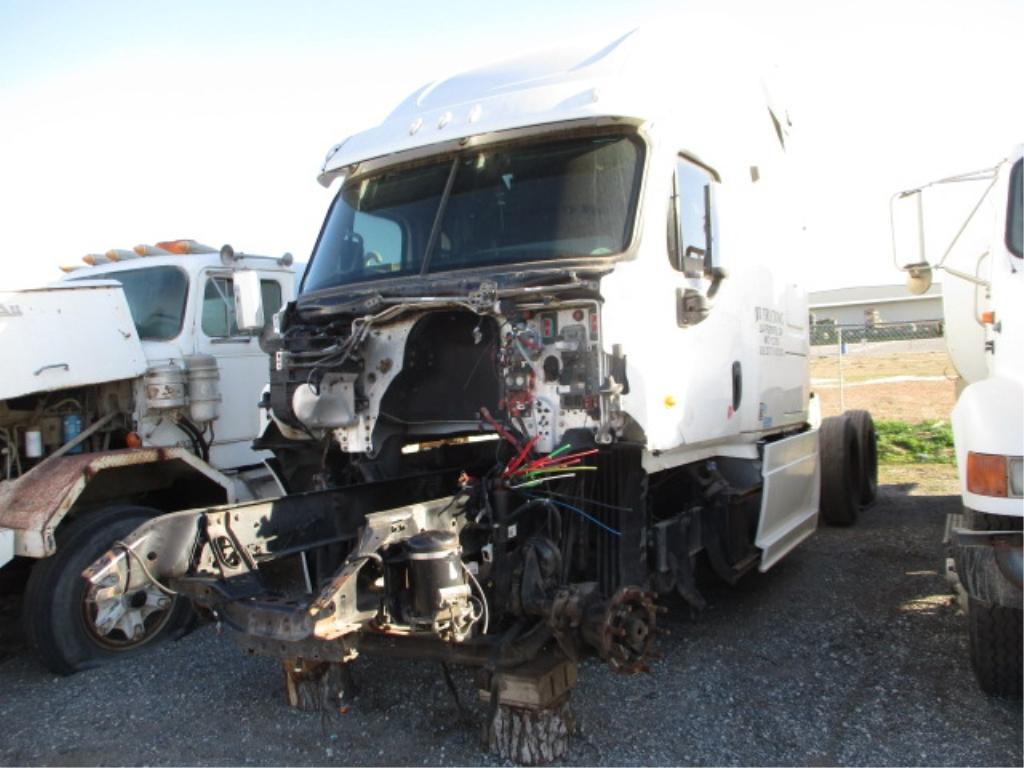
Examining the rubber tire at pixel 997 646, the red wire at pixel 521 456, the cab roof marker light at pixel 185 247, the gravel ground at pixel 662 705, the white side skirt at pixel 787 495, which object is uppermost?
the cab roof marker light at pixel 185 247

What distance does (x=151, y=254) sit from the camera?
6.95 meters

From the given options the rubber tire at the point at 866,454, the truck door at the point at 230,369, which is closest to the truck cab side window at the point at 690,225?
the truck door at the point at 230,369

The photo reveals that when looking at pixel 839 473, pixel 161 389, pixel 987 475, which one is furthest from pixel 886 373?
pixel 161 389

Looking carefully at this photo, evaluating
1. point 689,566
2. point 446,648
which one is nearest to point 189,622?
point 446,648

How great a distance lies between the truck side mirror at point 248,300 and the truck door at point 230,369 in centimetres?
156

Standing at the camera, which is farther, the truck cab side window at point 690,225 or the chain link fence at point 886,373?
the chain link fence at point 886,373

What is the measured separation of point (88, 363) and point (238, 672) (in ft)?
7.62

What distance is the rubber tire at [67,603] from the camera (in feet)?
17.0

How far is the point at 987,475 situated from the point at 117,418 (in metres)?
5.47

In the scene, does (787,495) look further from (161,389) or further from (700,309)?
(161,389)

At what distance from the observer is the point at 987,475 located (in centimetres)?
378

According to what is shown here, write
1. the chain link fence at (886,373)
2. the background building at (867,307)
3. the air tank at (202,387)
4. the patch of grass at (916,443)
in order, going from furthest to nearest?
1. the background building at (867,307)
2. the chain link fence at (886,373)
3. the patch of grass at (916,443)
4. the air tank at (202,387)

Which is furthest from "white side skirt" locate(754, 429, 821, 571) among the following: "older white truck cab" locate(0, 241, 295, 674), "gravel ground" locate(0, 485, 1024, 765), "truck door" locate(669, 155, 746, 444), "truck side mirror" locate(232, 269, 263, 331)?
"older white truck cab" locate(0, 241, 295, 674)

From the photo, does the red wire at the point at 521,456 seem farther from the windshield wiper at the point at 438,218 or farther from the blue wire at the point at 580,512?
the windshield wiper at the point at 438,218
